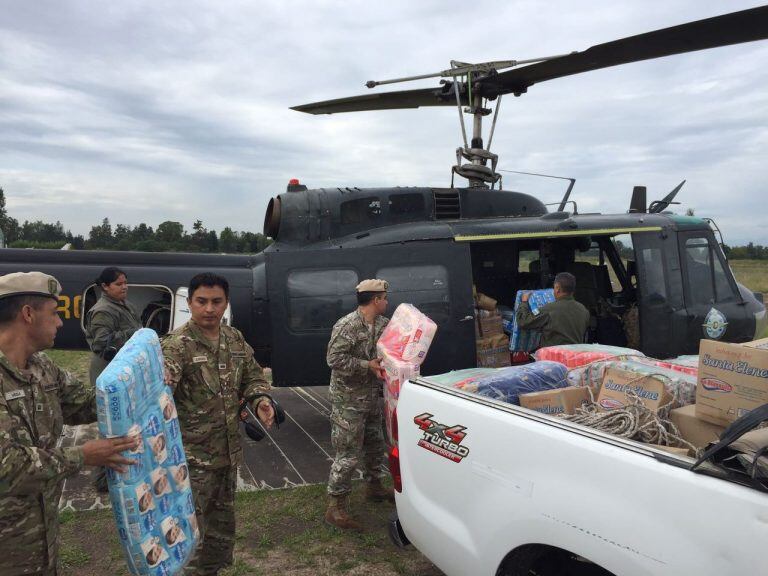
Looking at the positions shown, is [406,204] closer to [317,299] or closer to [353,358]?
[317,299]

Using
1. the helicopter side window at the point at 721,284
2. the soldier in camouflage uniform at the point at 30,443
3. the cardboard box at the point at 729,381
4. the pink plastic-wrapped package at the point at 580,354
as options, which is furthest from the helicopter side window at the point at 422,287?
the soldier in camouflage uniform at the point at 30,443

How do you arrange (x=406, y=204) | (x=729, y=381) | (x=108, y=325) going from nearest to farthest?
(x=729, y=381) < (x=108, y=325) < (x=406, y=204)

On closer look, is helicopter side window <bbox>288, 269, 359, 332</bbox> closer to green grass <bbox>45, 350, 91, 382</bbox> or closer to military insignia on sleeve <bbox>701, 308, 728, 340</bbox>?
military insignia on sleeve <bbox>701, 308, 728, 340</bbox>

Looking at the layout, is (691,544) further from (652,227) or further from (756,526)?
(652,227)

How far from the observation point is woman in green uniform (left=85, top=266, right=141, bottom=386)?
4.77 meters

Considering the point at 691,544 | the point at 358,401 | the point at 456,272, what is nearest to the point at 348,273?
the point at 456,272

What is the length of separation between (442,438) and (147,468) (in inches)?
50.1

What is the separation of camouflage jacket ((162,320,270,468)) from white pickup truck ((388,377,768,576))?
0.96 metres

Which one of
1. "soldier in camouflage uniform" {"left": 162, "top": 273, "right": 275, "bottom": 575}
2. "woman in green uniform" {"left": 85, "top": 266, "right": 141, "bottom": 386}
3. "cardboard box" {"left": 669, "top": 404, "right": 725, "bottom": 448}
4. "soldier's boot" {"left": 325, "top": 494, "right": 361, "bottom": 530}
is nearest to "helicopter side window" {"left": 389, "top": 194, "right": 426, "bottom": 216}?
"woman in green uniform" {"left": 85, "top": 266, "right": 141, "bottom": 386}

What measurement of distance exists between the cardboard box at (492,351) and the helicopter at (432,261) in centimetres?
45

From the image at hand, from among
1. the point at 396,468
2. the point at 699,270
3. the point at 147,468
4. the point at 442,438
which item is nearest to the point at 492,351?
the point at 699,270

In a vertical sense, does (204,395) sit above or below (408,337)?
below

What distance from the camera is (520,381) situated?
303cm

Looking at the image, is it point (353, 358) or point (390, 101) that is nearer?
point (353, 358)
